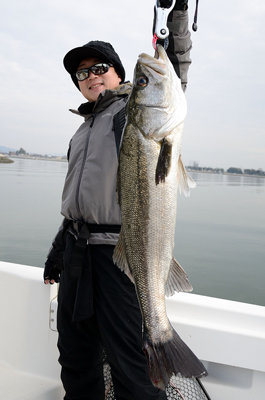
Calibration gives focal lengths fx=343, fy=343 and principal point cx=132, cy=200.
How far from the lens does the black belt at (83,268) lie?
2244 millimetres

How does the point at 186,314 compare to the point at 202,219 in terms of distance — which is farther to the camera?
the point at 202,219

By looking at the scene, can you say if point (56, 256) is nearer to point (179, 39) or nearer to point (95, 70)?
point (95, 70)

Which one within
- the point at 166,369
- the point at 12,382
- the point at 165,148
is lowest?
the point at 12,382

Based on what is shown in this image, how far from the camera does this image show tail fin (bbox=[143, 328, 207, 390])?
172 centimetres

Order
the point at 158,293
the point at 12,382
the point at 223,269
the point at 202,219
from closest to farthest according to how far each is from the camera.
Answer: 1. the point at 158,293
2. the point at 12,382
3. the point at 223,269
4. the point at 202,219

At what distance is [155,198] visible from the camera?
173 cm

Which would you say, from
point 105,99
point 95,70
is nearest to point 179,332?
point 105,99

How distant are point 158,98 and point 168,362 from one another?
1328 millimetres

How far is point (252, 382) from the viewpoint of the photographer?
2.69 meters

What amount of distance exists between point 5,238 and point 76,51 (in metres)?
11.0

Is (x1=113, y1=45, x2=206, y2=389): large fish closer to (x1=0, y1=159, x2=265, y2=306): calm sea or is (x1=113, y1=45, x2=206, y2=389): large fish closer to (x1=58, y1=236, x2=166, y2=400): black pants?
(x1=58, y1=236, x2=166, y2=400): black pants

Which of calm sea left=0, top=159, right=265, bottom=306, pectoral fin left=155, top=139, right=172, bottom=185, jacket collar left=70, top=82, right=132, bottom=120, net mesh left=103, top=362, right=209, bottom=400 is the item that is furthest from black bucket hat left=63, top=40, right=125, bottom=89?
calm sea left=0, top=159, right=265, bottom=306

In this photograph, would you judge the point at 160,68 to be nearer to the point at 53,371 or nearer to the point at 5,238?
the point at 53,371

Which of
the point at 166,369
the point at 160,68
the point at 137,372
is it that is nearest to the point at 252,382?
the point at 137,372
